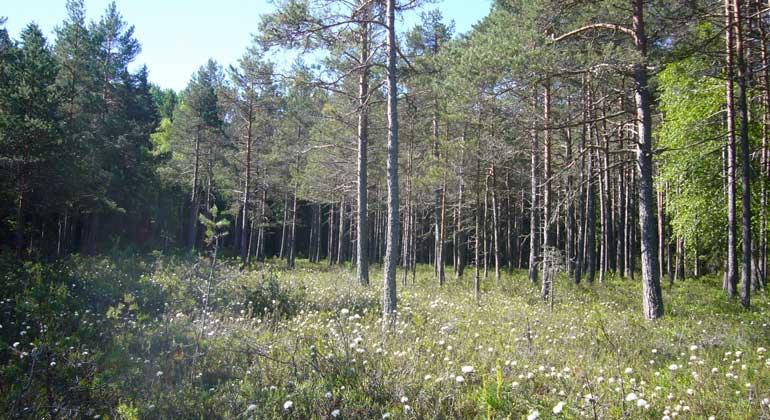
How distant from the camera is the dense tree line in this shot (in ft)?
31.5

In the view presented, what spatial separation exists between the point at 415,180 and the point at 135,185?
21054mm

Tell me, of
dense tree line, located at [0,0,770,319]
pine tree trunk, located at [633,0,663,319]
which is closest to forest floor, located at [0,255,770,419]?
pine tree trunk, located at [633,0,663,319]

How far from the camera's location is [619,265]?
2228 centimetres

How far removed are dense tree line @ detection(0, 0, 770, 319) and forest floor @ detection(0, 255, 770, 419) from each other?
5.75 ft

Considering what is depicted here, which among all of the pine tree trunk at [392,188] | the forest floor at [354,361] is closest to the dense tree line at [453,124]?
the pine tree trunk at [392,188]

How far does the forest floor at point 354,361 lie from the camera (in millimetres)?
4379

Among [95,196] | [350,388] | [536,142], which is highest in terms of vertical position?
[536,142]

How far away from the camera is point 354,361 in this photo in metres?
5.36

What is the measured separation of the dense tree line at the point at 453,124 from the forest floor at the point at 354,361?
69.0 inches

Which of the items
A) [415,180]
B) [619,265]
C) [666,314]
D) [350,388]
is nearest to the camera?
[350,388]

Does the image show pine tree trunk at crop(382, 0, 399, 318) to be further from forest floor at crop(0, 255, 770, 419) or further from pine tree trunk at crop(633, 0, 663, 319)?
pine tree trunk at crop(633, 0, 663, 319)

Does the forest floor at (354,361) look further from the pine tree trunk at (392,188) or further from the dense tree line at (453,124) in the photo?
the dense tree line at (453,124)

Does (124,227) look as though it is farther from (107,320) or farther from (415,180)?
(107,320)

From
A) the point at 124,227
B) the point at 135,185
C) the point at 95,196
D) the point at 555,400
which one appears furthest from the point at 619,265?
the point at 124,227
